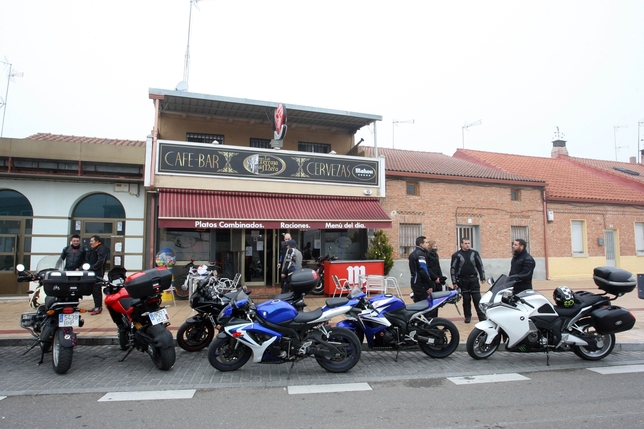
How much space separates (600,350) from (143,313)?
6.64 m

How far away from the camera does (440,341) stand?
20.5 feet

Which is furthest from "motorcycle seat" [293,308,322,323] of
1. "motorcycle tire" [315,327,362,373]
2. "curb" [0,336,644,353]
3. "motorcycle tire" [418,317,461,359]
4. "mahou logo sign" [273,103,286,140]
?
"mahou logo sign" [273,103,286,140]

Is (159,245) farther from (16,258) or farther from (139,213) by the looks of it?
(16,258)

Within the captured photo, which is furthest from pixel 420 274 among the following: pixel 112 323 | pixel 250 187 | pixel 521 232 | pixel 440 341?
pixel 521 232

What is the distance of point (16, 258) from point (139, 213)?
3.29 meters

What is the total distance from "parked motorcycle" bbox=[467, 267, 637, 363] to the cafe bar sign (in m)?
7.70

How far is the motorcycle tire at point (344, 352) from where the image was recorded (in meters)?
5.55

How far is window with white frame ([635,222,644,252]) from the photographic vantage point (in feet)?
59.8

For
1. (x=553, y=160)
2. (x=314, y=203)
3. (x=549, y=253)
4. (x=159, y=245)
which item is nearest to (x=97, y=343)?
(x=159, y=245)

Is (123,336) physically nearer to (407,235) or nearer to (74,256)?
(74,256)

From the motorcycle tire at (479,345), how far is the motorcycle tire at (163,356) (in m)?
4.16

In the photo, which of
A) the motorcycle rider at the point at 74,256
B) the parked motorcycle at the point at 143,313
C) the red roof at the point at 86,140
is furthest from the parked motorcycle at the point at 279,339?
the red roof at the point at 86,140

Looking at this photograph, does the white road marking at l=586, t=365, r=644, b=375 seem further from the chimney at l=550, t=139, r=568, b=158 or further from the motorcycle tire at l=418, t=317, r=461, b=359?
the chimney at l=550, t=139, r=568, b=158

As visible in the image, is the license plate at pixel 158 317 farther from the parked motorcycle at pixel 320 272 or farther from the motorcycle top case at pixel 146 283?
the parked motorcycle at pixel 320 272
